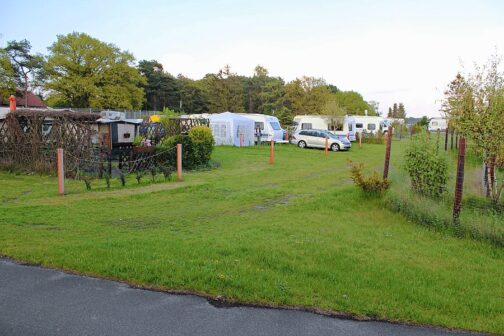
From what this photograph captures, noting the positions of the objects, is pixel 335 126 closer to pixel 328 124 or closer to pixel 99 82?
pixel 328 124

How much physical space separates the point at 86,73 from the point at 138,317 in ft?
193

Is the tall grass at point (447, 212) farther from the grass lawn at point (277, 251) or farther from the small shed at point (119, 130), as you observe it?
the small shed at point (119, 130)

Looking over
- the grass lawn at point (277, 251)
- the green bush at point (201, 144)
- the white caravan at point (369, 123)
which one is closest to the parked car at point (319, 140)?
the green bush at point (201, 144)

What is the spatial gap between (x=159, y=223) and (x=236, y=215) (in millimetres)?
1546

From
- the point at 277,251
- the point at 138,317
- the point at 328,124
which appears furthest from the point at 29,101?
the point at 138,317

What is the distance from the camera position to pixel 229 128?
101 ft

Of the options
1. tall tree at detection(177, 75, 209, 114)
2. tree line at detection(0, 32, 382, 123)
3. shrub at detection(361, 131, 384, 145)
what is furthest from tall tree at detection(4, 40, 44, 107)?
shrub at detection(361, 131, 384, 145)

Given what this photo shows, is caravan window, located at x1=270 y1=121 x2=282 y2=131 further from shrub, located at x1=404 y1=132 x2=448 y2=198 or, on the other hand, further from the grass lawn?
shrub, located at x1=404 y1=132 x2=448 y2=198

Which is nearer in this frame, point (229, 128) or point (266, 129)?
point (229, 128)

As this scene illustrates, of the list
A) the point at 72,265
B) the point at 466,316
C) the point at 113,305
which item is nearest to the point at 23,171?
the point at 72,265

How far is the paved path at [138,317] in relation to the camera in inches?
152

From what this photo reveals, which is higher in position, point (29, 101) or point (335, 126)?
point (29, 101)

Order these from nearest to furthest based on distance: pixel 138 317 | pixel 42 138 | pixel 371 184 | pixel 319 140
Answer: pixel 138 317, pixel 371 184, pixel 42 138, pixel 319 140

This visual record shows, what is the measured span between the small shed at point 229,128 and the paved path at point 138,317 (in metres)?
26.1
